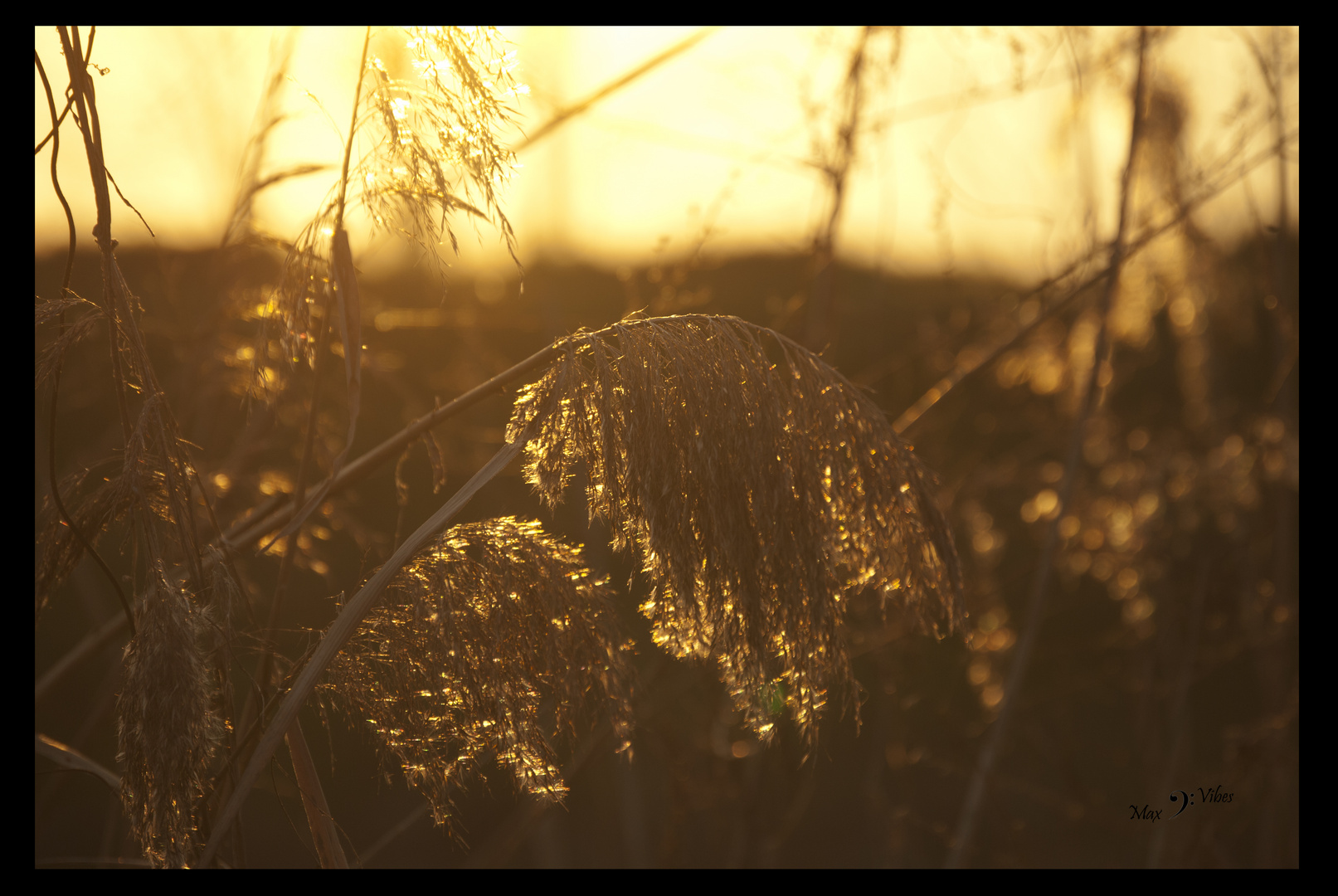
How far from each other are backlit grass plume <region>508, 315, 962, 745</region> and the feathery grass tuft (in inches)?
22.5

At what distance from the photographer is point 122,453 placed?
1.43 metres

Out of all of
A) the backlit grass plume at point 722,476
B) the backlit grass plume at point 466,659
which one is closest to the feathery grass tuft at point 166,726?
the backlit grass plume at point 466,659

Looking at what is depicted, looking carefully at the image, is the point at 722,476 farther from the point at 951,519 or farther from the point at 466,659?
the point at 951,519

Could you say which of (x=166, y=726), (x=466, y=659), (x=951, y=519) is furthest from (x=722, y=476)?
(x=951, y=519)

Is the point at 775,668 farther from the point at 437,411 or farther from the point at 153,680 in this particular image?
the point at 153,680

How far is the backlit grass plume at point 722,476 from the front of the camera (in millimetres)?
1382

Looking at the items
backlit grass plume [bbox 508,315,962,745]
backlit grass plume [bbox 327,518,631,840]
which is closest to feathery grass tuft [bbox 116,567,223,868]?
backlit grass plume [bbox 327,518,631,840]

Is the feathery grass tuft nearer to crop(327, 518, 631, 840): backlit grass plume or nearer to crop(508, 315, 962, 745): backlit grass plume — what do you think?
crop(327, 518, 631, 840): backlit grass plume

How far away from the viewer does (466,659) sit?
1.45 m

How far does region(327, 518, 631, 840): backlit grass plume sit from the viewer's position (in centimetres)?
144

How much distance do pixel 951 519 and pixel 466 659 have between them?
3418 millimetres

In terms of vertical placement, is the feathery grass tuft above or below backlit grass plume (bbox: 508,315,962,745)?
below
